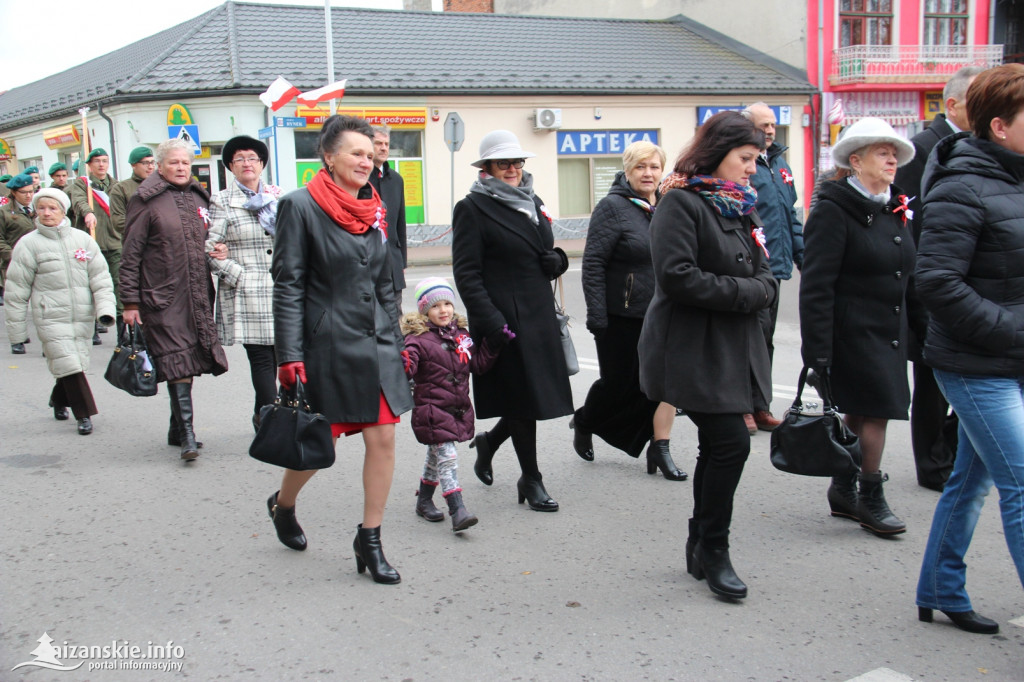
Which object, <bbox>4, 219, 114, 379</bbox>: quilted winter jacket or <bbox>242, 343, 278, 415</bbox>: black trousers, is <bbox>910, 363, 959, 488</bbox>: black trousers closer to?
<bbox>242, 343, 278, 415</bbox>: black trousers

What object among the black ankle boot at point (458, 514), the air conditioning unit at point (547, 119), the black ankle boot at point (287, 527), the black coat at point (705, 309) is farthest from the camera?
the air conditioning unit at point (547, 119)

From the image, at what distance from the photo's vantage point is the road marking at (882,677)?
317 centimetres

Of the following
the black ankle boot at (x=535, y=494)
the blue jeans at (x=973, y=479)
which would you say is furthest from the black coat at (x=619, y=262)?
the blue jeans at (x=973, y=479)

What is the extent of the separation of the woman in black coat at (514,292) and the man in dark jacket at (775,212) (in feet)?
6.01

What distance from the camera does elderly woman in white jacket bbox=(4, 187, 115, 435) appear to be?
23.3 feet

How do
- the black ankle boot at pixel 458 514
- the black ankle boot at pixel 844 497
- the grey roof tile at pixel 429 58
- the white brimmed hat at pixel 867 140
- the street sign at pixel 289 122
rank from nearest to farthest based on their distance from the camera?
the white brimmed hat at pixel 867 140
the black ankle boot at pixel 458 514
the black ankle boot at pixel 844 497
the street sign at pixel 289 122
the grey roof tile at pixel 429 58

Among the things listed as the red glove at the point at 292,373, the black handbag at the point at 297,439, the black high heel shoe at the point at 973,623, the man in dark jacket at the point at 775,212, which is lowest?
the black high heel shoe at the point at 973,623

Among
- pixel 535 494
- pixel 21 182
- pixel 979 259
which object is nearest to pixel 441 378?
pixel 535 494

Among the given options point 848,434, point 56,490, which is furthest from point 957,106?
point 56,490

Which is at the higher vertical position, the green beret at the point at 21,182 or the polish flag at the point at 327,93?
the polish flag at the point at 327,93

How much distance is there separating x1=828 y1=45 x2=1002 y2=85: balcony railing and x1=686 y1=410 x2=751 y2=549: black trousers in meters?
27.2

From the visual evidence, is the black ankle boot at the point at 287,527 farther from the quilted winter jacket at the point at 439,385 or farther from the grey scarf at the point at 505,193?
the grey scarf at the point at 505,193

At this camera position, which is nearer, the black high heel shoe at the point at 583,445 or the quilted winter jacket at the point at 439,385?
the quilted winter jacket at the point at 439,385

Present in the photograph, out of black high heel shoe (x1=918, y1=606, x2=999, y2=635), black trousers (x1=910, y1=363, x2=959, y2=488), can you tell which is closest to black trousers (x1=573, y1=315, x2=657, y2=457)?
black trousers (x1=910, y1=363, x2=959, y2=488)
